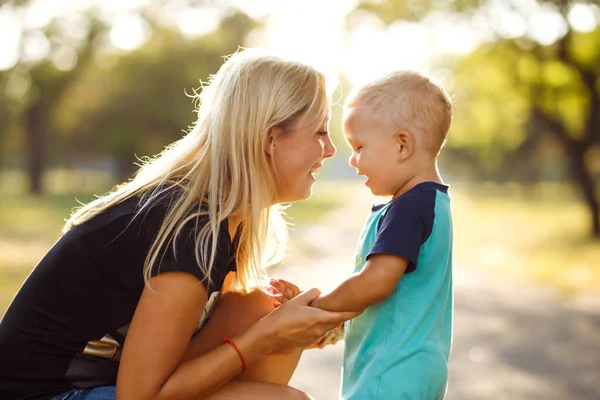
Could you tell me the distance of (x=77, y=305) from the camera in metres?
2.20

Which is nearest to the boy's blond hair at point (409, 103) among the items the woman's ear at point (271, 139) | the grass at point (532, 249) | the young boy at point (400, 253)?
the young boy at point (400, 253)

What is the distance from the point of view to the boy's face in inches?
96.3

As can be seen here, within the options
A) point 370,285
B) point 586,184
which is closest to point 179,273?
point 370,285

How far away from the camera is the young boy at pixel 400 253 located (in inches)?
89.0

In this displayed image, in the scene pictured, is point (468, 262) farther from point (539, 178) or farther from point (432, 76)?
point (539, 178)

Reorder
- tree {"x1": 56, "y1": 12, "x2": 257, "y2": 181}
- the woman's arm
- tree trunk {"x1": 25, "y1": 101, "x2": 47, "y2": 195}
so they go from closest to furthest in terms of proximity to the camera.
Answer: the woman's arm
tree {"x1": 56, "y1": 12, "x2": 257, "y2": 181}
tree trunk {"x1": 25, "y1": 101, "x2": 47, "y2": 195}

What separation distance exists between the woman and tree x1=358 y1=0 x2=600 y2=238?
10655mm

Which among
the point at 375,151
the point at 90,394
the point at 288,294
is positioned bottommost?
the point at 90,394

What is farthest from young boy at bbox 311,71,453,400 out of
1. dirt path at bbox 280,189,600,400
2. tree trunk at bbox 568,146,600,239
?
tree trunk at bbox 568,146,600,239

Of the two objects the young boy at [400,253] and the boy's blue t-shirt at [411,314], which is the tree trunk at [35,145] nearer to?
the young boy at [400,253]

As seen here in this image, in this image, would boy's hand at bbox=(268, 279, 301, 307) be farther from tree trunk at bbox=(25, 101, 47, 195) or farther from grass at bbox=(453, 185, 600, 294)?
tree trunk at bbox=(25, 101, 47, 195)

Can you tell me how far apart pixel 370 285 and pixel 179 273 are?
23.4 inches

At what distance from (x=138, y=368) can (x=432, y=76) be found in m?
1.40

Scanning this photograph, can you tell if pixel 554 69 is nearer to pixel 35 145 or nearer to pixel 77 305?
pixel 77 305
